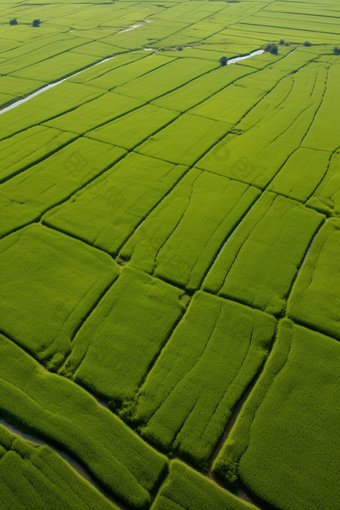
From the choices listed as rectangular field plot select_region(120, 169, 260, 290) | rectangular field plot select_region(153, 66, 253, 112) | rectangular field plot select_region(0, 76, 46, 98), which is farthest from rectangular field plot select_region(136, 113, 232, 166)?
rectangular field plot select_region(0, 76, 46, 98)

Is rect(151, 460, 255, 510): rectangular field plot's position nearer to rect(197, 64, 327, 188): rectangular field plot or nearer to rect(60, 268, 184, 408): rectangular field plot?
rect(60, 268, 184, 408): rectangular field plot

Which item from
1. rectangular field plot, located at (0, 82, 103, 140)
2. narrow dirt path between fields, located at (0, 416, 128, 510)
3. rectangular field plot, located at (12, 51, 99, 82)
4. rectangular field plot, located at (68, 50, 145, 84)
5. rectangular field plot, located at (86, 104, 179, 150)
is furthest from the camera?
rectangular field plot, located at (12, 51, 99, 82)

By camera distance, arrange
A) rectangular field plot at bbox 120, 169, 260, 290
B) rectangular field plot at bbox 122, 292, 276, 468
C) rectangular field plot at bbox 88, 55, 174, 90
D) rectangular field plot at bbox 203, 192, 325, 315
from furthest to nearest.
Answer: rectangular field plot at bbox 88, 55, 174, 90
rectangular field plot at bbox 120, 169, 260, 290
rectangular field plot at bbox 203, 192, 325, 315
rectangular field plot at bbox 122, 292, 276, 468

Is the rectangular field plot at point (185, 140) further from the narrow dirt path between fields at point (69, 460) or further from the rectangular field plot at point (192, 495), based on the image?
the rectangular field plot at point (192, 495)

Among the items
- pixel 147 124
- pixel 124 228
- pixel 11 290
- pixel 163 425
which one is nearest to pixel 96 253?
pixel 124 228

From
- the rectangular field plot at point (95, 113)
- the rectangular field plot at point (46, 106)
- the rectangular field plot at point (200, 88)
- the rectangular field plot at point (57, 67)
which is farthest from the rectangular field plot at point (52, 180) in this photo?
the rectangular field plot at point (57, 67)

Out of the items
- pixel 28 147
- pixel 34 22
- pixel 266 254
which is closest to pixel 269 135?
pixel 266 254
